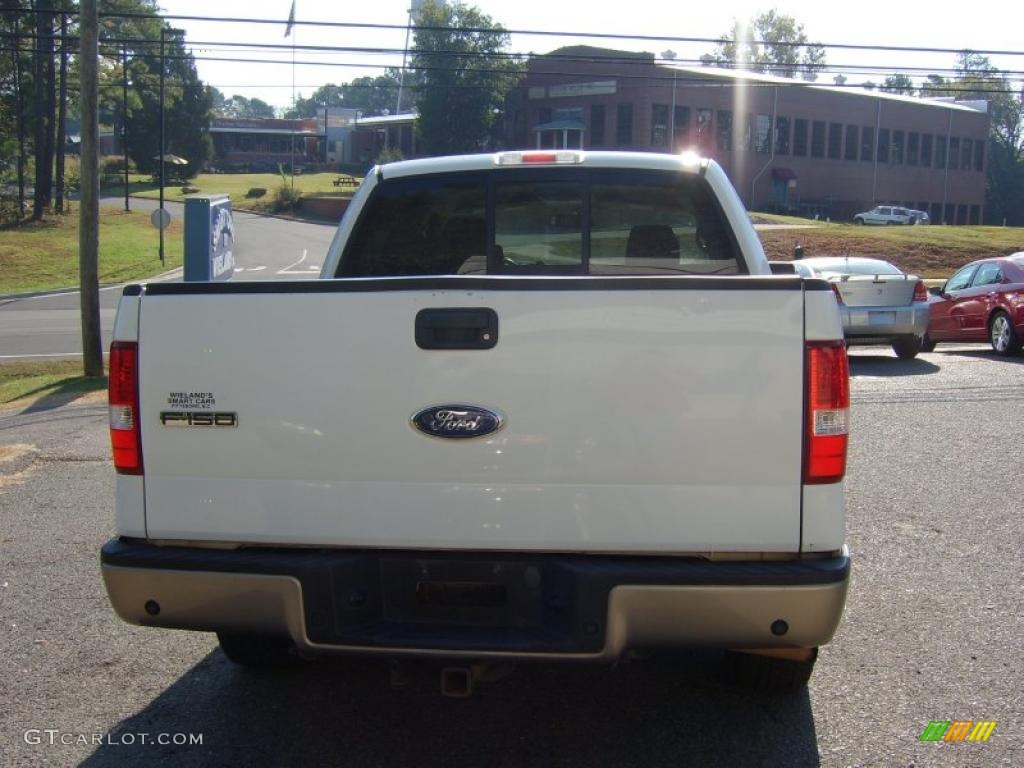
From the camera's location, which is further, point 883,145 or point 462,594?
point 883,145

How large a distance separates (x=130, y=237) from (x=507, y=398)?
53835 millimetres

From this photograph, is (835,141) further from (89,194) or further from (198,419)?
(198,419)

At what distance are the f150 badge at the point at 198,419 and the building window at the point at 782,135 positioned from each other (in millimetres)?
71156

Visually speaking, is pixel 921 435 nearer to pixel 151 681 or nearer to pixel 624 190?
pixel 624 190

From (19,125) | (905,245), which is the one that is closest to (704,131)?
(905,245)

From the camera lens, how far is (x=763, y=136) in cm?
7031

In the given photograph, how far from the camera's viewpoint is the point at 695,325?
3.35 meters

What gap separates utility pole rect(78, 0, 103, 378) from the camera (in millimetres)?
16000

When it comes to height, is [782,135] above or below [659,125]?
above

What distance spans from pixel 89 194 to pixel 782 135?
6138 centimetres

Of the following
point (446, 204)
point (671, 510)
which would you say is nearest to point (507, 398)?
point (671, 510)

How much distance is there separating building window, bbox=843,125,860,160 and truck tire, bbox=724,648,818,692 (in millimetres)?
76563

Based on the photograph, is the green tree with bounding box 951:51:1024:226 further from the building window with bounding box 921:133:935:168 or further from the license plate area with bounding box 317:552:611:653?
the license plate area with bounding box 317:552:611:653

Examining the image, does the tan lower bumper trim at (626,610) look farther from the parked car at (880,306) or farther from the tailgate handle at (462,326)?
the parked car at (880,306)
